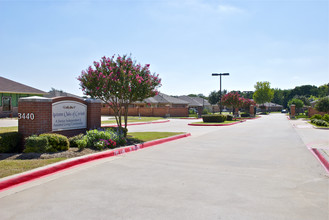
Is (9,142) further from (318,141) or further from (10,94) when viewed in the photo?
(10,94)

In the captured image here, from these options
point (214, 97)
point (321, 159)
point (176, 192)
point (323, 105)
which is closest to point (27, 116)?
point (176, 192)

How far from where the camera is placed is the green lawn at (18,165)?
6.26m

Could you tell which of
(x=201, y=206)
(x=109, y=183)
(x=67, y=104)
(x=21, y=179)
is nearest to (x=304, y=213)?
(x=201, y=206)

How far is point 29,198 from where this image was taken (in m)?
4.89

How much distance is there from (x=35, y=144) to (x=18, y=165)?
1.41 metres

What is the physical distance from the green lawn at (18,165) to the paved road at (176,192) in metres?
0.70

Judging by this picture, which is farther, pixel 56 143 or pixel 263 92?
pixel 263 92

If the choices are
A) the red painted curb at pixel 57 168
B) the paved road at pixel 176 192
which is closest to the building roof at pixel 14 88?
the red painted curb at pixel 57 168

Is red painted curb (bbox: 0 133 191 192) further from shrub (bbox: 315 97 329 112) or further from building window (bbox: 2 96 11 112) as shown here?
shrub (bbox: 315 97 329 112)

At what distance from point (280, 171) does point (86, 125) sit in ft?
27.1

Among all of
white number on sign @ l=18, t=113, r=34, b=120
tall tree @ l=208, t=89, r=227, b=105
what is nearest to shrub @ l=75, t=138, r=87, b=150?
white number on sign @ l=18, t=113, r=34, b=120

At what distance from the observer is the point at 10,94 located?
3078 cm

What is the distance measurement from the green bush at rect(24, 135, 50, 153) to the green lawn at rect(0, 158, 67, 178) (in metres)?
0.90

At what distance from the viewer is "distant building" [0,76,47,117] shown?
98.2ft
